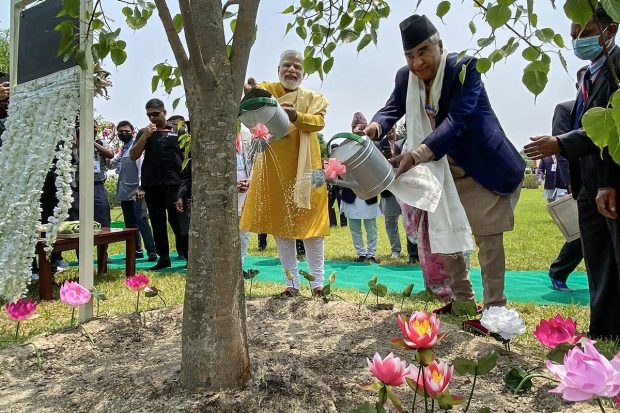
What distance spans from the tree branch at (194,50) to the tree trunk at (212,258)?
1.3 inches

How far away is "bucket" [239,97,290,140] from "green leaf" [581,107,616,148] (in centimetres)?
182

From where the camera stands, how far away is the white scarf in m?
2.56

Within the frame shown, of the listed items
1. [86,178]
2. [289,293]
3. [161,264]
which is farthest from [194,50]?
[161,264]

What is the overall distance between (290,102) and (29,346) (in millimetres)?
1910

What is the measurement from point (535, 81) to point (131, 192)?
5.77 meters

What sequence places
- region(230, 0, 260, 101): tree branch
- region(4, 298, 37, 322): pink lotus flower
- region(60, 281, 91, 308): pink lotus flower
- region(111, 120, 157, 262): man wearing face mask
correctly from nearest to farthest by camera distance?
region(230, 0, 260, 101): tree branch < region(4, 298, 37, 322): pink lotus flower < region(60, 281, 91, 308): pink lotus flower < region(111, 120, 157, 262): man wearing face mask

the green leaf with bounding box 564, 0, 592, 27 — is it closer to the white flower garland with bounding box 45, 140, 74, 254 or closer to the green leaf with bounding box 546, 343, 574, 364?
the green leaf with bounding box 546, 343, 574, 364

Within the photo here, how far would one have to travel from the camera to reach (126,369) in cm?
195

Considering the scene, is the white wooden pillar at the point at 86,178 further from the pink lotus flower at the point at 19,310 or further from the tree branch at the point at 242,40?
the tree branch at the point at 242,40

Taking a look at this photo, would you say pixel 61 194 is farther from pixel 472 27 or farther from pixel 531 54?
pixel 531 54

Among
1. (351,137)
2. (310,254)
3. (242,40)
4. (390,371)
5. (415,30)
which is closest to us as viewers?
(390,371)

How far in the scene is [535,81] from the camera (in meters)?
1.32

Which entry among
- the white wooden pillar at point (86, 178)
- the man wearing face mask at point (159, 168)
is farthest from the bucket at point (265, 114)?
the man wearing face mask at point (159, 168)

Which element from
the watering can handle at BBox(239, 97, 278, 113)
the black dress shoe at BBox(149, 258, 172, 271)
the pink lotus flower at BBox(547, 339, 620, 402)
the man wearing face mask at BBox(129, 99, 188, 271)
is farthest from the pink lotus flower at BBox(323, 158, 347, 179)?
the black dress shoe at BBox(149, 258, 172, 271)
